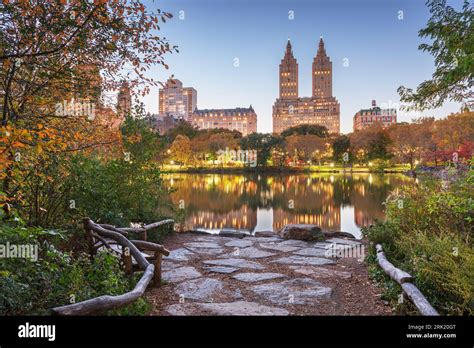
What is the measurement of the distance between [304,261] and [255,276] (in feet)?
4.18

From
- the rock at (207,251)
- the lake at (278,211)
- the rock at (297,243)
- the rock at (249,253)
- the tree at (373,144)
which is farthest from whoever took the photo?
the tree at (373,144)

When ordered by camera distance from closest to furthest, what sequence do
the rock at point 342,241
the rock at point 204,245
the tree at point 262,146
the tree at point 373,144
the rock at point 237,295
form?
1. the rock at point 237,295
2. the rock at point 204,245
3. the rock at point 342,241
4. the tree at point 373,144
5. the tree at point 262,146

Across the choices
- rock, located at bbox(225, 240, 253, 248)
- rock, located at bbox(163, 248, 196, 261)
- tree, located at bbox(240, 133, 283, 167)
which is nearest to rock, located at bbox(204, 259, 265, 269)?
rock, located at bbox(163, 248, 196, 261)

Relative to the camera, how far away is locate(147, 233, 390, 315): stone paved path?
4.20 metres

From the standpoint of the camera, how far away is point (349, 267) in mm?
6047

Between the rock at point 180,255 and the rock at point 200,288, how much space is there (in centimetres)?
132

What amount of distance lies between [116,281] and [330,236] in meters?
6.06

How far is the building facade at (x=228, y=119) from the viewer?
10575 centimetres

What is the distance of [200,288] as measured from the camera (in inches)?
192

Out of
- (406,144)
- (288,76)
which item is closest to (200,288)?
(406,144)

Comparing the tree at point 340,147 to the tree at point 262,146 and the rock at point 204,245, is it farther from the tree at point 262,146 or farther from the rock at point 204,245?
the rock at point 204,245

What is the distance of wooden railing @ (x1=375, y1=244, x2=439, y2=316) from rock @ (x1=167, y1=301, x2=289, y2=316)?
1246 mm

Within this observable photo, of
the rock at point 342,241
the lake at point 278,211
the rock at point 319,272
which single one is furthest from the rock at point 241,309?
the lake at point 278,211
